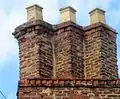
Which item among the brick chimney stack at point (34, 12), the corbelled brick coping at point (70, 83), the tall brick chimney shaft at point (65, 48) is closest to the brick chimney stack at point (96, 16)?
the tall brick chimney shaft at point (65, 48)

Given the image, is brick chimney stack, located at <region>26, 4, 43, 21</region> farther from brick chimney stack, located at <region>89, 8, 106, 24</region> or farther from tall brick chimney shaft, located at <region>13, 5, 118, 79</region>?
brick chimney stack, located at <region>89, 8, 106, 24</region>

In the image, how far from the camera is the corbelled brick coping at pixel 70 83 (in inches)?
624

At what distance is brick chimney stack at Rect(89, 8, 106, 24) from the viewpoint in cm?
1788

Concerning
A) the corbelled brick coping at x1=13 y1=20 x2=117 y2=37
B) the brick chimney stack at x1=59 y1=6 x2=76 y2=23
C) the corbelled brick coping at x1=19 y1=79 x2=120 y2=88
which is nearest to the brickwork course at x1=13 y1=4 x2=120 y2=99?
the corbelled brick coping at x1=13 y1=20 x2=117 y2=37

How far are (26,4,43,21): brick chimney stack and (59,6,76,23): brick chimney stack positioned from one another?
0.45 meters

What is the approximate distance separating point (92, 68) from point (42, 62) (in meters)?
1.09

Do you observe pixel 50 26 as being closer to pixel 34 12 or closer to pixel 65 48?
pixel 34 12

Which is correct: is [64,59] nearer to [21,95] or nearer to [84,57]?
[84,57]

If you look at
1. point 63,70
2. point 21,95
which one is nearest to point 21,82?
point 21,95

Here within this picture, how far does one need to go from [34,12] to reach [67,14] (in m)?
0.71

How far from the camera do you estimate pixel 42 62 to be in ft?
55.6

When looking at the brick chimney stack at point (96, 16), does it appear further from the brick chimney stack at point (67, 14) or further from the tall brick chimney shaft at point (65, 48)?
the brick chimney stack at point (67, 14)

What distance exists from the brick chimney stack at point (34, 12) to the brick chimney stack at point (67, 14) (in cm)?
45

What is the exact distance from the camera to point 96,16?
17.9 m
